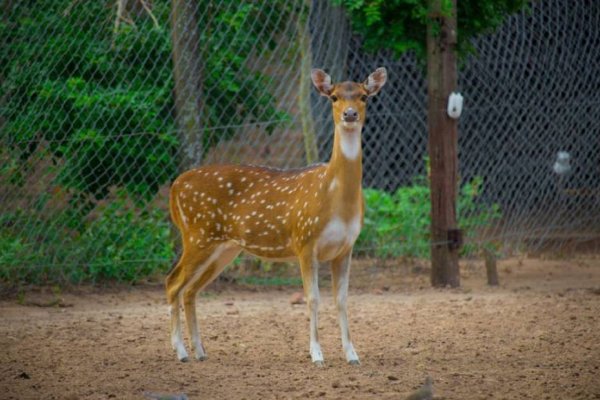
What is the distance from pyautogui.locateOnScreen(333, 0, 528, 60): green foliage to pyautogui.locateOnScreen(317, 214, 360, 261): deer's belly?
3.18 metres

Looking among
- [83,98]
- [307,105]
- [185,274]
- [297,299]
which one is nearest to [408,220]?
[307,105]

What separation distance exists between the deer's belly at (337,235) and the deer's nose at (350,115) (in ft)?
1.86

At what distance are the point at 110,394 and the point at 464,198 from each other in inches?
243

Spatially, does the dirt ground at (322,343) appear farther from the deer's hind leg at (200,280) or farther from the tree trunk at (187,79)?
the tree trunk at (187,79)

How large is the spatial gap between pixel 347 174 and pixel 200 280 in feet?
3.97

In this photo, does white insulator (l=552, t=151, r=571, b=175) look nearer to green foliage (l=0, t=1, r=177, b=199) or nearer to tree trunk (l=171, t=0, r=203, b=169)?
tree trunk (l=171, t=0, r=203, b=169)

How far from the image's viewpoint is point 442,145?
27.6ft

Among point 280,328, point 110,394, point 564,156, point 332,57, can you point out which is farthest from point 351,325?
point 564,156

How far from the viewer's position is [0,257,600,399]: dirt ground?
193 inches

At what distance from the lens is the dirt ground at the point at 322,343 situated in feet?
16.1

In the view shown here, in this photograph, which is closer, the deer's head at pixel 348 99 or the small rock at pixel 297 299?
the deer's head at pixel 348 99

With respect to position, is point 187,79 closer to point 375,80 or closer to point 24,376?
point 375,80

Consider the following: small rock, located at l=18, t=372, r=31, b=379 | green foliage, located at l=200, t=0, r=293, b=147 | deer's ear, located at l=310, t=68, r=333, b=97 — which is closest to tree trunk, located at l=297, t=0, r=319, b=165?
green foliage, located at l=200, t=0, r=293, b=147

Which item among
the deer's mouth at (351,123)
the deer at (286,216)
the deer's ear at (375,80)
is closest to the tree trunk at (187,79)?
the deer at (286,216)
